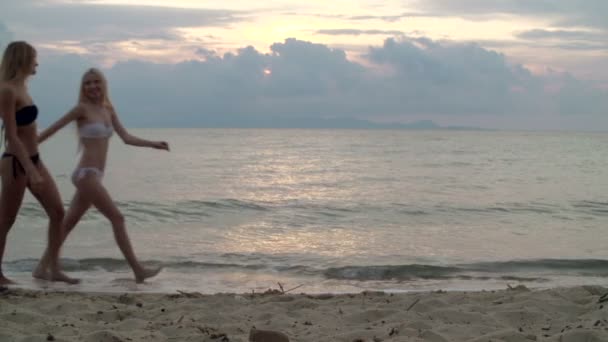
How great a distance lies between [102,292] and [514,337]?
11.6 feet

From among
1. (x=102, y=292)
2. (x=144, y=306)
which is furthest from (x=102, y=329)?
(x=102, y=292)

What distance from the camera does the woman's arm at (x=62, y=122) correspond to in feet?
19.5

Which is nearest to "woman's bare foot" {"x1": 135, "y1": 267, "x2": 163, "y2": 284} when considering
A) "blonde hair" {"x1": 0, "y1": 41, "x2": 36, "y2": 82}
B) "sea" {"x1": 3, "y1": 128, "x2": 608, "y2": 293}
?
"sea" {"x1": 3, "y1": 128, "x2": 608, "y2": 293}

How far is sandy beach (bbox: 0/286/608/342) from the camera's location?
14.0 feet

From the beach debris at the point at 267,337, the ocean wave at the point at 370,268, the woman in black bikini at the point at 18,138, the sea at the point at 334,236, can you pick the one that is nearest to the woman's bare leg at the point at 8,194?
the woman in black bikini at the point at 18,138

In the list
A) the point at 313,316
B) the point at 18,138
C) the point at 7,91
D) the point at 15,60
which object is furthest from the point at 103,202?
the point at 313,316

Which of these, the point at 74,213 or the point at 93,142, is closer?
the point at 93,142

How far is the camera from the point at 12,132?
18.1 ft

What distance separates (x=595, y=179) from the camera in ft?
75.9

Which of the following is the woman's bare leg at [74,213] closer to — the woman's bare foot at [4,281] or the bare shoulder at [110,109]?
the woman's bare foot at [4,281]

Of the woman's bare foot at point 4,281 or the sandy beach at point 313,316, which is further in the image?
the woman's bare foot at point 4,281

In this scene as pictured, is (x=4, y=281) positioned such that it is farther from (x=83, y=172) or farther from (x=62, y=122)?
(x=62, y=122)

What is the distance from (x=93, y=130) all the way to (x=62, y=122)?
0.91 ft

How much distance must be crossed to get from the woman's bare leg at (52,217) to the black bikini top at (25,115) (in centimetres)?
42
